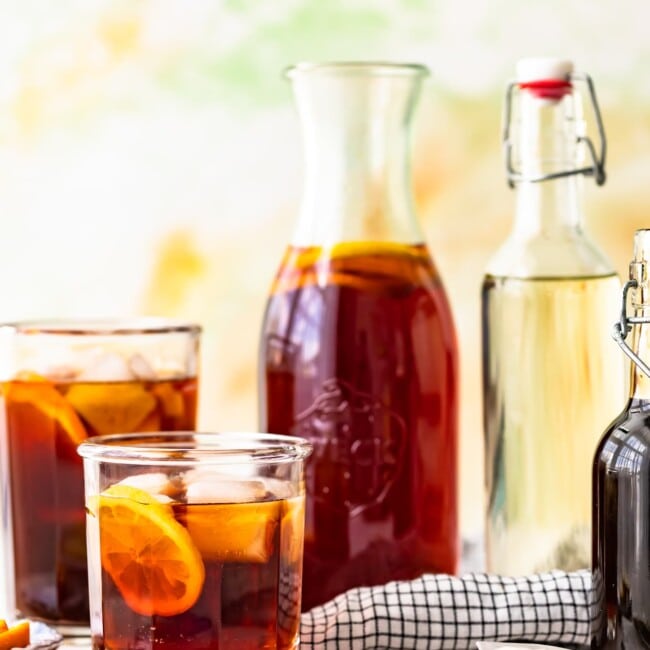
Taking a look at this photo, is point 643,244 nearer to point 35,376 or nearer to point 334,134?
point 334,134

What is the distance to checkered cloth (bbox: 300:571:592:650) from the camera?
2.77ft

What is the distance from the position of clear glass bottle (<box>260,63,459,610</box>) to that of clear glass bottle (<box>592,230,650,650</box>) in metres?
0.23

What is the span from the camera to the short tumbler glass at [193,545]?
74 cm

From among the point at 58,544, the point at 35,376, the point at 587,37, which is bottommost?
the point at 58,544

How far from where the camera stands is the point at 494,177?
1.29 metres

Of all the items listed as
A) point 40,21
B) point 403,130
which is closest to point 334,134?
point 403,130

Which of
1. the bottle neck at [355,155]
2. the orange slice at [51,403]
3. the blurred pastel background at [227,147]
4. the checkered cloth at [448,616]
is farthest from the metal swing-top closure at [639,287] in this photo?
the blurred pastel background at [227,147]

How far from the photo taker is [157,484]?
2.46 feet

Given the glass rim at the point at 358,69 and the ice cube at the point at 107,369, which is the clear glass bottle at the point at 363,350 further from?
the ice cube at the point at 107,369

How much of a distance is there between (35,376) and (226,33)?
1.66 ft

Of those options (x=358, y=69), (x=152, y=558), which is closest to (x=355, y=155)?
(x=358, y=69)

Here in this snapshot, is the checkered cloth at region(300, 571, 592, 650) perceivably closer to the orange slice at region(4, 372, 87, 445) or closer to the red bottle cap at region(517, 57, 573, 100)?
the orange slice at region(4, 372, 87, 445)

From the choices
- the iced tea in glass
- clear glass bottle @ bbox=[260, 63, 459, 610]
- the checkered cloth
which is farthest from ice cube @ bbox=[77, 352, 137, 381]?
the checkered cloth

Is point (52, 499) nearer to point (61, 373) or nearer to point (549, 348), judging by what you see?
point (61, 373)
